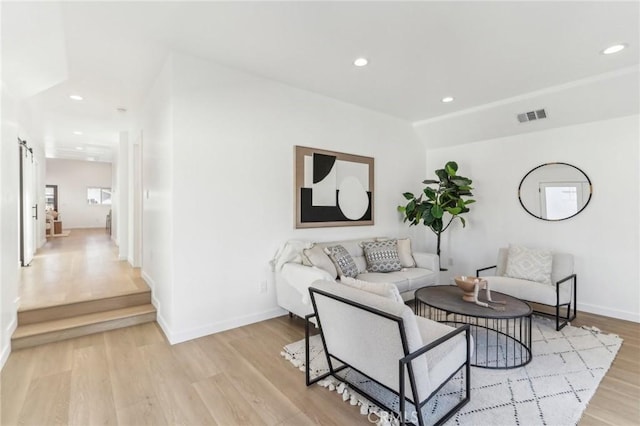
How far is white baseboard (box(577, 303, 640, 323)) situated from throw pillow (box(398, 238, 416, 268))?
222 cm

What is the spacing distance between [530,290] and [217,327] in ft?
11.7

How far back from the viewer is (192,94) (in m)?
3.14

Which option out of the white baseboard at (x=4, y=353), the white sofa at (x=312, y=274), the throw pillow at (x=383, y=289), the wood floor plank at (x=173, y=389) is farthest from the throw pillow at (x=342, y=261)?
the white baseboard at (x=4, y=353)

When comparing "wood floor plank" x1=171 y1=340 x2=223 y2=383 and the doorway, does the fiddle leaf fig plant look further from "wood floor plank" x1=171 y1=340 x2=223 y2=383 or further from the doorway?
the doorway

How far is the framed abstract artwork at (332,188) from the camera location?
4.04m

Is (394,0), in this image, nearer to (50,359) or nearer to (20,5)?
(20,5)

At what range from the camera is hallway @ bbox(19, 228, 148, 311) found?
358cm

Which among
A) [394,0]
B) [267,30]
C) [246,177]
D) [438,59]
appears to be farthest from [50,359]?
[438,59]

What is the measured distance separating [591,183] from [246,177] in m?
4.44

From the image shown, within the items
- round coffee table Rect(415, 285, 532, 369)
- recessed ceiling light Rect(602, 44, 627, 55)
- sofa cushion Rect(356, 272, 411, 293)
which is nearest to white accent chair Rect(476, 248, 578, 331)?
round coffee table Rect(415, 285, 532, 369)

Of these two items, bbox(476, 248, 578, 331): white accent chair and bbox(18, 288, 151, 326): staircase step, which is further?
bbox(476, 248, 578, 331): white accent chair

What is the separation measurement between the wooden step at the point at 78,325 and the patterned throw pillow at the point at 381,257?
2738 millimetres

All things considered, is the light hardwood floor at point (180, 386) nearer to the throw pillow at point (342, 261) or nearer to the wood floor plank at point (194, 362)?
the wood floor plank at point (194, 362)

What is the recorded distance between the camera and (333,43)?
9.29 ft
